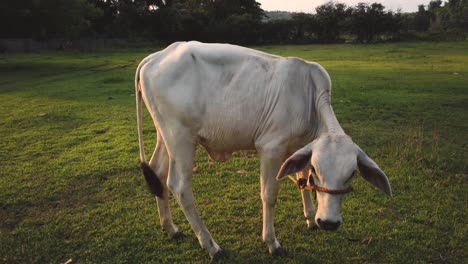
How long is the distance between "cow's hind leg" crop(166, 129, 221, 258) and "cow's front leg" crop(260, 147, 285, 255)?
45 cm

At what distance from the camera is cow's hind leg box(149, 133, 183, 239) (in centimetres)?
382

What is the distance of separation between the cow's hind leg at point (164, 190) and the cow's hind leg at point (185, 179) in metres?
0.32

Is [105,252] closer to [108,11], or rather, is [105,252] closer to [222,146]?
[222,146]

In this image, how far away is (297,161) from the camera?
279 cm

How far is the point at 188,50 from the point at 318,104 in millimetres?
1212

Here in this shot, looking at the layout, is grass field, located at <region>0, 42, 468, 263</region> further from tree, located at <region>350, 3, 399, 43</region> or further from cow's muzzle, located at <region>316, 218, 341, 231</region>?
tree, located at <region>350, 3, 399, 43</region>

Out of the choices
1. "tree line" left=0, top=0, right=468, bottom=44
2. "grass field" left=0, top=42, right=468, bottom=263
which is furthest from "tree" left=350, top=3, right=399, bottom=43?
"grass field" left=0, top=42, right=468, bottom=263

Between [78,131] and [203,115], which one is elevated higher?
[203,115]

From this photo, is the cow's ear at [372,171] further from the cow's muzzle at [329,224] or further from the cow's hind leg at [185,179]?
the cow's hind leg at [185,179]

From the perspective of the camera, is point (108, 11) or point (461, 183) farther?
point (108, 11)

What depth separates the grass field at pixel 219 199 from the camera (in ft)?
11.7

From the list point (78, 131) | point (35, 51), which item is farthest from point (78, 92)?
point (35, 51)

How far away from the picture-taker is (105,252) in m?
3.58

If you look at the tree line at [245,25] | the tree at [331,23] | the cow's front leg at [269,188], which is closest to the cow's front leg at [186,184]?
the cow's front leg at [269,188]
